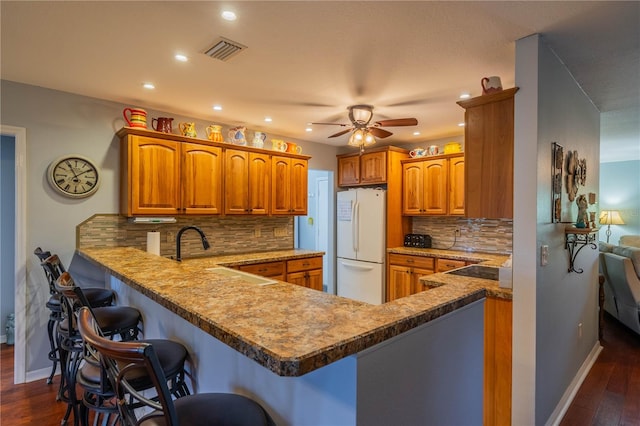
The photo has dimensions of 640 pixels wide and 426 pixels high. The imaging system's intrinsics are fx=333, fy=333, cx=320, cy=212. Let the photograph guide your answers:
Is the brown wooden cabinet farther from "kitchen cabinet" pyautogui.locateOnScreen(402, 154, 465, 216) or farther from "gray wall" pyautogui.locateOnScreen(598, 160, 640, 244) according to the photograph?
"gray wall" pyautogui.locateOnScreen(598, 160, 640, 244)

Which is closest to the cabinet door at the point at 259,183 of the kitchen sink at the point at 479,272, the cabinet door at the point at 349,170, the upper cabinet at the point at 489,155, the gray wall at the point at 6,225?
the cabinet door at the point at 349,170

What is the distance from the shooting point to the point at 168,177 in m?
3.32

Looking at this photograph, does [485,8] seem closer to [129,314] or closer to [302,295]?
[302,295]

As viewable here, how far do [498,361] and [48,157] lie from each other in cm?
384

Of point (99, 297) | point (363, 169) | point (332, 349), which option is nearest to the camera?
point (332, 349)

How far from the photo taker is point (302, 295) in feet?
4.61

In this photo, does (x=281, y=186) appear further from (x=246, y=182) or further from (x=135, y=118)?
(x=135, y=118)

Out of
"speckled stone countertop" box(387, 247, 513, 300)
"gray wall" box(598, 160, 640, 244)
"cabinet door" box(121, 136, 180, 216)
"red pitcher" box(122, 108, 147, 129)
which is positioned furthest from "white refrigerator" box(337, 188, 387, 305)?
→ "gray wall" box(598, 160, 640, 244)

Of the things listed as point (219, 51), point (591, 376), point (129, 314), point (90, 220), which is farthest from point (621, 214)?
point (90, 220)

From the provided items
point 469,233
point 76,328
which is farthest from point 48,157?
point 469,233

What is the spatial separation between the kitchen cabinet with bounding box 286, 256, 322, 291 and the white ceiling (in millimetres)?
1843

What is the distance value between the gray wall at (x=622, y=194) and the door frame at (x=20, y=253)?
8733 millimetres

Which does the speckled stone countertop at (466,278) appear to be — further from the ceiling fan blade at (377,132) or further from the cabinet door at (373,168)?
the ceiling fan blade at (377,132)

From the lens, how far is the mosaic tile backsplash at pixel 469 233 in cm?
414
